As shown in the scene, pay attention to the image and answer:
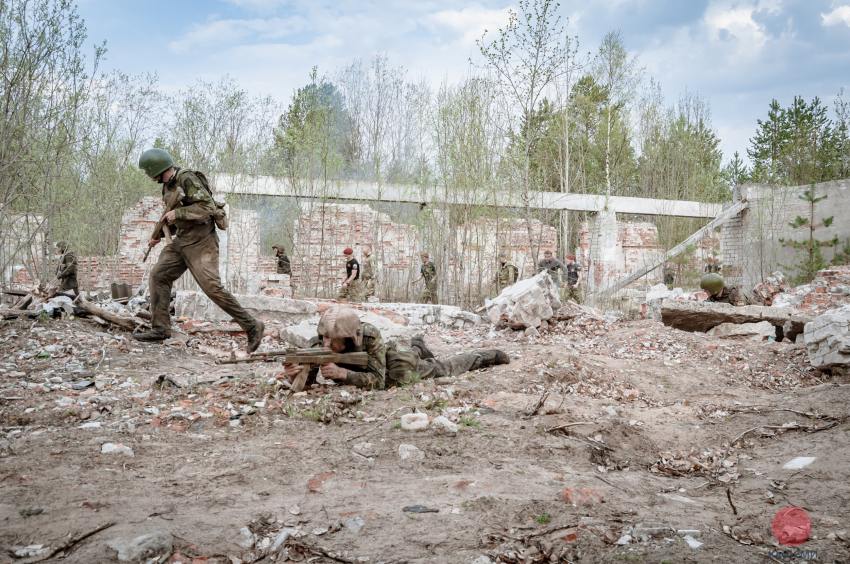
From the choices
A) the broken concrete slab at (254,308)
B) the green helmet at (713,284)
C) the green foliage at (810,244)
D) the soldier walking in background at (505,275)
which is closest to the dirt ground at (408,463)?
the broken concrete slab at (254,308)

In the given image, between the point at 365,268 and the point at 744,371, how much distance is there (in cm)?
803

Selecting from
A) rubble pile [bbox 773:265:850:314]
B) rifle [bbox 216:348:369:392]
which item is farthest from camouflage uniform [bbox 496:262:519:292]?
rifle [bbox 216:348:369:392]

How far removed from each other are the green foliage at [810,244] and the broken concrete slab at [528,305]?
9.02m

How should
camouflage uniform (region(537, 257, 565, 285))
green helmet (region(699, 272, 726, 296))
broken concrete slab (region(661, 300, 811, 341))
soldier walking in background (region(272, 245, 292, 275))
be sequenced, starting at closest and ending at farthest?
1. broken concrete slab (region(661, 300, 811, 341))
2. green helmet (region(699, 272, 726, 296))
3. camouflage uniform (region(537, 257, 565, 285))
4. soldier walking in background (region(272, 245, 292, 275))

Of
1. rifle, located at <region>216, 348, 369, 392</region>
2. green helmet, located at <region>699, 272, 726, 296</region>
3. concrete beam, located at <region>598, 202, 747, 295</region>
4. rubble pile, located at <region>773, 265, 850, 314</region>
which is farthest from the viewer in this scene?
concrete beam, located at <region>598, 202, 747, 295</region>

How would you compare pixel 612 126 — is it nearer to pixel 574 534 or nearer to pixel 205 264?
pixel 205 264

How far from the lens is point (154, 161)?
Answer: 18.3 ft

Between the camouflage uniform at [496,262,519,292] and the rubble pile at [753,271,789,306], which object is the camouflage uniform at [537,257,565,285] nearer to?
the camouflage uniform at [496,262,519,292]

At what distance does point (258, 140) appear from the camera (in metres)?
14.4

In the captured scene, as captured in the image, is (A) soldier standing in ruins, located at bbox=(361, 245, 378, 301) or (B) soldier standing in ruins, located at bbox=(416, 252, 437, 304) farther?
(A) soldier standing in ruins, located at bbox=(361, 245, 378, 301)

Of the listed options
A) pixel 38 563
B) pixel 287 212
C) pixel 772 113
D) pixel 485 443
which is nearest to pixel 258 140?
pixel 287 212

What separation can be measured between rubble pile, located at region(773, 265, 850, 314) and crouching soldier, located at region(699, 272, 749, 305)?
7.87 feet

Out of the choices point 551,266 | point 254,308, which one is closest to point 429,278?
point 551,266

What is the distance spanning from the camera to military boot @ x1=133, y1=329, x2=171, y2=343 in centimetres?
605
